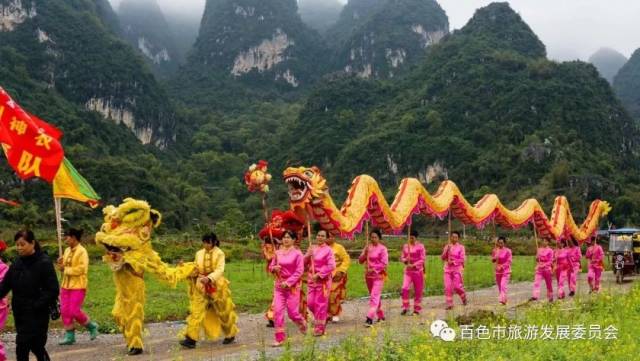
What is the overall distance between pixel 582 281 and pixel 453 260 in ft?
27.9

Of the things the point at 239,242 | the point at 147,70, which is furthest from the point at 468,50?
the point at 239,242

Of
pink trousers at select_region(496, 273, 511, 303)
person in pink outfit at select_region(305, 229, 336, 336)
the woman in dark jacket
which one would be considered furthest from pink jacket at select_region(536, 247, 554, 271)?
the woman in dark jacket

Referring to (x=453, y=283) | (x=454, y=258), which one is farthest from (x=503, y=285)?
(x=454, y=258)

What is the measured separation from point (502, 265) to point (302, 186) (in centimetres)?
545

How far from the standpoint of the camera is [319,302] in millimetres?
7910

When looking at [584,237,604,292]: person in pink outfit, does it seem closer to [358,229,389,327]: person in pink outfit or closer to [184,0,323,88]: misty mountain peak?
[358,229,389,327]: person in pink outfit

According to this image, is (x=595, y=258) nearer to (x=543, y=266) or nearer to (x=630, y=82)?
(x=543, y=266)

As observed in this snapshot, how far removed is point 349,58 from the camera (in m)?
138

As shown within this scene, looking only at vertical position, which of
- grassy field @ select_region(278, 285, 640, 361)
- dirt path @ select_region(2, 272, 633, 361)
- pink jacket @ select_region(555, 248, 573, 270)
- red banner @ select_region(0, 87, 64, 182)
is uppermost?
red banner @ select_region(0, 87, 64, 182)

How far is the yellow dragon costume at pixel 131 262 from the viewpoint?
7.12 meters

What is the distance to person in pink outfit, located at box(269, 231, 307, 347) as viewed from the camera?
733 centimetres

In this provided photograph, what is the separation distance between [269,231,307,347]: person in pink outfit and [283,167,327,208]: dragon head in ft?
1.52

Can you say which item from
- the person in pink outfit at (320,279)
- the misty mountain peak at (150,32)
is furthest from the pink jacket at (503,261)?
the misty mountain peak at (150,32)

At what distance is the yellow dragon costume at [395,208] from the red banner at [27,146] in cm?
279
